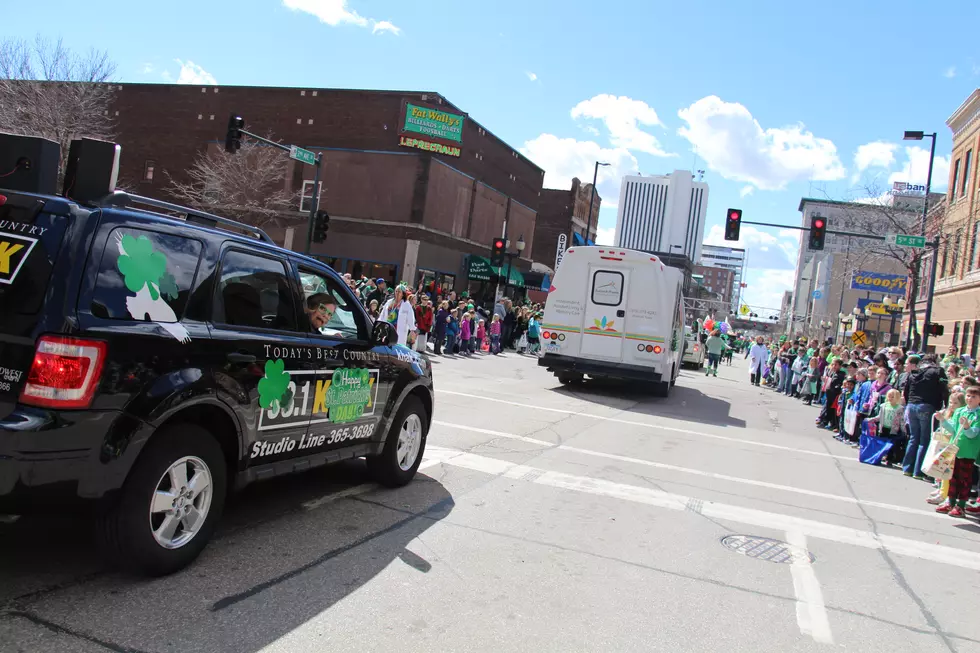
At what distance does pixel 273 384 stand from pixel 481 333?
19.6 meters

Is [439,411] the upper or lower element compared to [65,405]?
lower

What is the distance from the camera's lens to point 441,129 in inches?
1335

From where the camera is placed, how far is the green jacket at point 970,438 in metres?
7.66

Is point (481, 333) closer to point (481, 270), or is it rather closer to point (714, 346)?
point (714, 346)

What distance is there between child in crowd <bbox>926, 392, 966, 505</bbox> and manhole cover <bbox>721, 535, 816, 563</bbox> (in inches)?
133

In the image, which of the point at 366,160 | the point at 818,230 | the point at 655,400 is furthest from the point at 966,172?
the point at 366,160

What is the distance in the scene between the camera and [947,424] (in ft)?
26.9

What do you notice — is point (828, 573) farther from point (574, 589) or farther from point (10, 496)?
point (10, 496)

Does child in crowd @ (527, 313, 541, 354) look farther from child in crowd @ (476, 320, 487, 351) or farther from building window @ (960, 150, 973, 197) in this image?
building window @ (960, 150, 973, 197)

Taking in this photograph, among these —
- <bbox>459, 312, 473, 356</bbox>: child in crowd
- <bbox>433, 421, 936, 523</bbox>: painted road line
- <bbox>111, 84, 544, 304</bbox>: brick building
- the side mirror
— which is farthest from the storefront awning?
the side mirror

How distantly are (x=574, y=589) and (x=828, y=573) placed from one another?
215 cm

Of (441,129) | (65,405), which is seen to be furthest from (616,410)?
(441,129)

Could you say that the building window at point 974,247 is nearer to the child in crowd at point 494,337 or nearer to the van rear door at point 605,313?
the child in crowd at point 494,337

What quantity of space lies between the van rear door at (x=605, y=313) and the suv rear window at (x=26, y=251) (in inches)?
469
